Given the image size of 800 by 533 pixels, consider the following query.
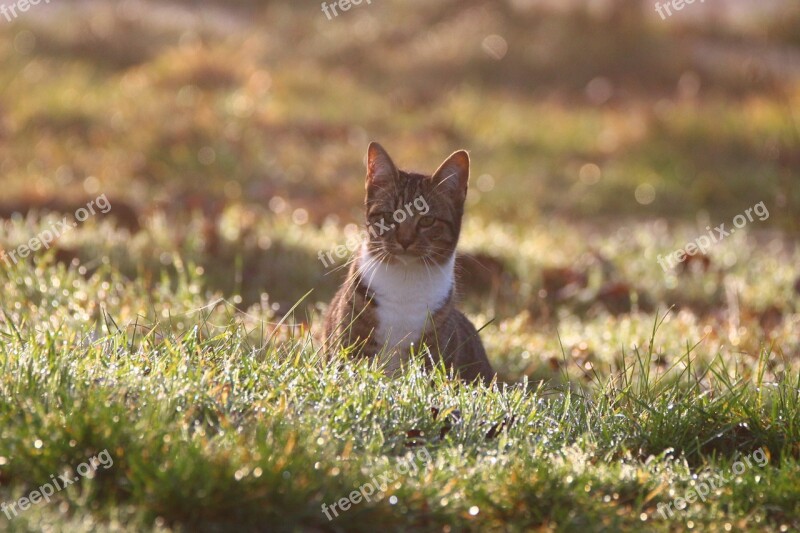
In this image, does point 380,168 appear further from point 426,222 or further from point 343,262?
point 343,262

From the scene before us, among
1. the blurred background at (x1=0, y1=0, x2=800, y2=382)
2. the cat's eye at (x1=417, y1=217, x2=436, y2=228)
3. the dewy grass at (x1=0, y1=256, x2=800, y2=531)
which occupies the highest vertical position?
the cat's eye at (x1=417, y1=217, x2=436, y2=228)

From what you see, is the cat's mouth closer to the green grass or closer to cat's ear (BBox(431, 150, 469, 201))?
cat's ear (BBox(431, 150, 469, 201))

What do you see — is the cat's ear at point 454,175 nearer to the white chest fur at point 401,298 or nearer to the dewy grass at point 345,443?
the white chest fur at point 401,298

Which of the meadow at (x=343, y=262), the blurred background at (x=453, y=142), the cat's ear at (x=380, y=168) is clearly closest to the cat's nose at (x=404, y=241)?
the cat's ear at (x=380, y=168)

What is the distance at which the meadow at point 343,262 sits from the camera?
323cm

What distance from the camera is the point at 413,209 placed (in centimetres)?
465

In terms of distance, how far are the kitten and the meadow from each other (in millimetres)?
252

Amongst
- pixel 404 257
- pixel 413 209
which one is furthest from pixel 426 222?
pixel 404 257

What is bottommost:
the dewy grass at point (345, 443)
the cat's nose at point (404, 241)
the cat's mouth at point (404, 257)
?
the dewy grass at point (345, 443)

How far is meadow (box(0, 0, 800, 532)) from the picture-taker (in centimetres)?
323

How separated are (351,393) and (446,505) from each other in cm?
62

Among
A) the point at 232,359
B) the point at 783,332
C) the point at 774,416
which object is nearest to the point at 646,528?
the point at 774,416

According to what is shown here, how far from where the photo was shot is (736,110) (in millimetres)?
13078

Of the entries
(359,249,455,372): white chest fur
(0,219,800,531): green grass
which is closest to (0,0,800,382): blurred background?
(359,249,455,372): white chest fur
